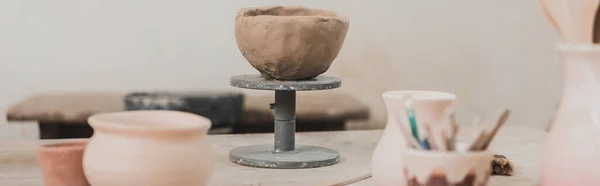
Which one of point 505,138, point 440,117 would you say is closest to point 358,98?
point 505,138

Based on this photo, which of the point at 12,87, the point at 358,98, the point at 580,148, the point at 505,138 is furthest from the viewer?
the point at 358,98

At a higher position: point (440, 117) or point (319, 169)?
point (440, 117)

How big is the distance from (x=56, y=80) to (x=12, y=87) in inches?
3.1

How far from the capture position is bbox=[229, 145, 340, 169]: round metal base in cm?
105

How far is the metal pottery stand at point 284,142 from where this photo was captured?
41.3 inches

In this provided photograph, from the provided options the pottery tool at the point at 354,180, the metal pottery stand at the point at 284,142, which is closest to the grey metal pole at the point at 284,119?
the metal pottery stand at the point at 284,142

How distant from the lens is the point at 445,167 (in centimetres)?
70

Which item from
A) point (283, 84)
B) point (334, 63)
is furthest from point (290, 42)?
point (334, 63)

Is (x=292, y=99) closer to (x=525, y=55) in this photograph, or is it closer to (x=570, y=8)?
(x=570, y=8)

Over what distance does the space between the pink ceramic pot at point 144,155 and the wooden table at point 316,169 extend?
0.54 ft

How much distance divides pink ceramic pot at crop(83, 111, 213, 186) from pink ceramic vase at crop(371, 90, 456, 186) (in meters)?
0.19

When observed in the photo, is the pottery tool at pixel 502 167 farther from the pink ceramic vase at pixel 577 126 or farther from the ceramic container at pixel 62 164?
the ceramic container at pixel 62 164

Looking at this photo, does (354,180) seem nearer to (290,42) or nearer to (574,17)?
(290,42)

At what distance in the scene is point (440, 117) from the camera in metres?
0.81
